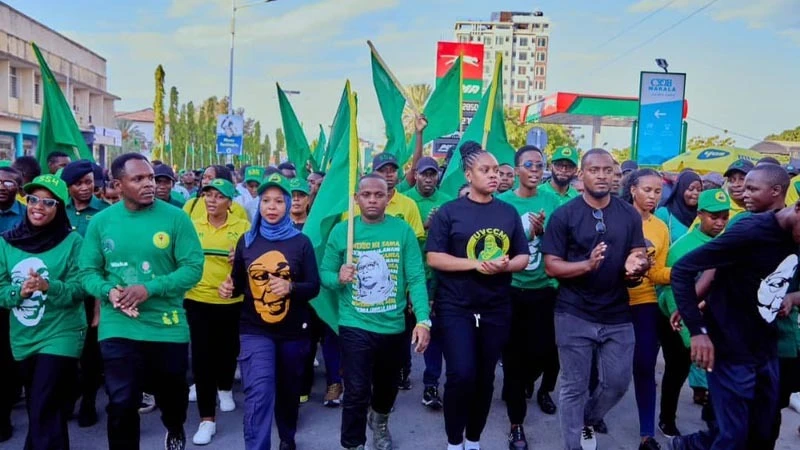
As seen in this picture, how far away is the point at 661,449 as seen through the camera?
16.8 ft

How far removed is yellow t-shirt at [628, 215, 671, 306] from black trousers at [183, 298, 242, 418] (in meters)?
3.09

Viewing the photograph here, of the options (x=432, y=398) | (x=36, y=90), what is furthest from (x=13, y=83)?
(x=432, y=398)

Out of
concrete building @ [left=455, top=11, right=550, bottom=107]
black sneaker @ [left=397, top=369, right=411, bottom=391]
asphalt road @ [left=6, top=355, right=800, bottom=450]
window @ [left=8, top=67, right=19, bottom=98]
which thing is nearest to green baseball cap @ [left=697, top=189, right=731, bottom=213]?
asphalt road @ [left=6, top=355, right=800, bottom=450]

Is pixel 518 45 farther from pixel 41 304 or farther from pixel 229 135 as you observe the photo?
pixel 41 304

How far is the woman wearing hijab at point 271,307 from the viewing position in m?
4.46

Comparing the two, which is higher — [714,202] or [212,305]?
[714,202]

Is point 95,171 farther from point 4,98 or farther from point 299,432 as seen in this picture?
point 4,98

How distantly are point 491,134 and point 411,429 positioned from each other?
9.51ft

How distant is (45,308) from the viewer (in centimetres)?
432

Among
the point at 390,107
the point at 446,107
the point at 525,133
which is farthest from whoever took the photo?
the point at 525,133

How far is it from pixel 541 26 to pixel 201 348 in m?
163

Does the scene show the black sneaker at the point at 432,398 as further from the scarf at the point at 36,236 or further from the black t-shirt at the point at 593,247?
the scarf at the point at 36,236

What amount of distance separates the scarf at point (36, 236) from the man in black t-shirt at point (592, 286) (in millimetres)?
3207

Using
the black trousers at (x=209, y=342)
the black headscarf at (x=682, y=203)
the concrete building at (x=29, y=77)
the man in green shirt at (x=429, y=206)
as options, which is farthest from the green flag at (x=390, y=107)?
the concrete building at (x=29, y=77)
